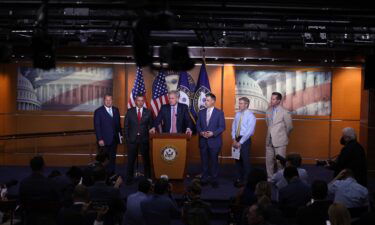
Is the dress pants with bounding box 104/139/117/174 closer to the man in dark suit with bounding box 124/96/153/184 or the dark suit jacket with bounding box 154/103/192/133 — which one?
the man in dark suit with bounding box 124/96/153/184

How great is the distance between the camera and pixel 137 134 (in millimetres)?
11008

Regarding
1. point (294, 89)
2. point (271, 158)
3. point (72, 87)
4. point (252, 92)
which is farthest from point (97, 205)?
point (294, 89)

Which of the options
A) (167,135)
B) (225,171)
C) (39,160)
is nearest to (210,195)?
(167,135)

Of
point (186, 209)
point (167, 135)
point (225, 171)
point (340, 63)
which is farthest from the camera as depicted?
point (340, 63)

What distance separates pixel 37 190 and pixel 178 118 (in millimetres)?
4249

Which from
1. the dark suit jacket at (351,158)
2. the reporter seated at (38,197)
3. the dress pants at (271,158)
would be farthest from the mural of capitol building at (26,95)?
the dark suit jacket at (351,158)

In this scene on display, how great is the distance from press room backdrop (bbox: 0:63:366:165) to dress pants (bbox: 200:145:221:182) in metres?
2.64

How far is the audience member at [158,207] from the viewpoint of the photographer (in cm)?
699

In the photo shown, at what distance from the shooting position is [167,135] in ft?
33.8

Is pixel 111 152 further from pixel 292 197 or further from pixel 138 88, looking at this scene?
pixel 292 197

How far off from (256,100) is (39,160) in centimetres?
739

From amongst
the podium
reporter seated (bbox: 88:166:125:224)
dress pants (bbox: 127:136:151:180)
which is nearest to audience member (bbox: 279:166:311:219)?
reporter seated (bbox: 88:166:125:224)

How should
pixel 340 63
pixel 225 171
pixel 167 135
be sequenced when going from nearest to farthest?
pixel 167 135
pixel 225 171
pixel 340 63

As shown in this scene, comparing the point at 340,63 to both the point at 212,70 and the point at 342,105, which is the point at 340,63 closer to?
the point at 342,105
